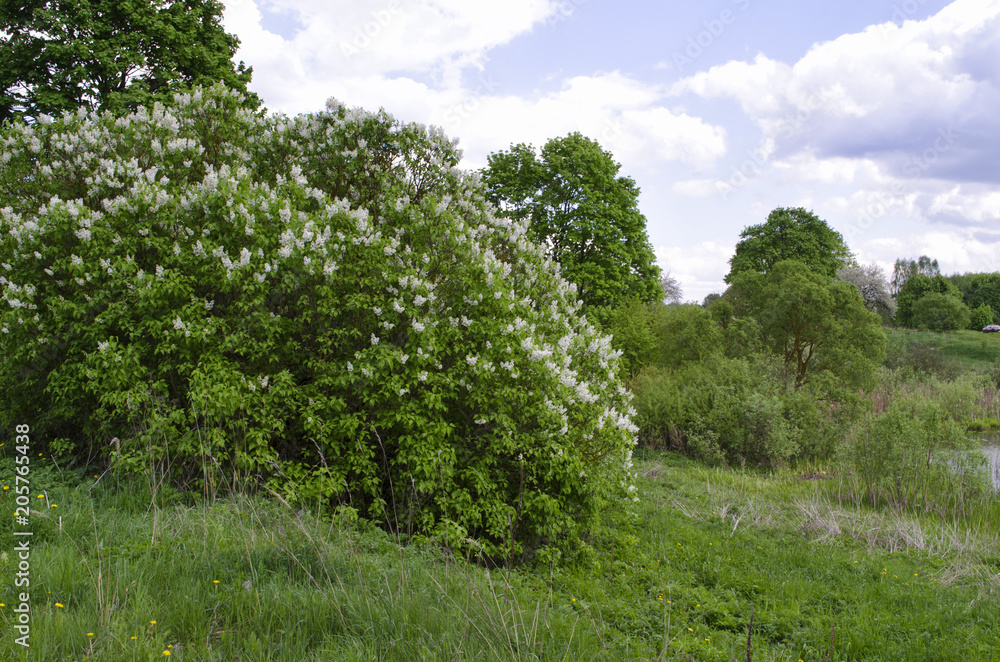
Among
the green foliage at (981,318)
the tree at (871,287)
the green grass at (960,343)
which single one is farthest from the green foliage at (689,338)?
the green foliage at (981,318)

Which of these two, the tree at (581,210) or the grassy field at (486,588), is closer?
the grassy field at (486,588)

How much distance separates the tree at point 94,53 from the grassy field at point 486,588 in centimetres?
1352

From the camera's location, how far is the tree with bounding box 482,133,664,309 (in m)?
19.4

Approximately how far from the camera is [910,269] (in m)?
77.2

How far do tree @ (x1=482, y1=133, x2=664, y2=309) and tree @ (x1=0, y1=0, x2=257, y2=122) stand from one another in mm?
9533

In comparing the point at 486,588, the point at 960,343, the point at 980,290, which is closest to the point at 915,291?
the point at 960,343

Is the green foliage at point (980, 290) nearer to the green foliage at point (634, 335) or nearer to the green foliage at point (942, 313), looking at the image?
the green foliage at point (942, 313)

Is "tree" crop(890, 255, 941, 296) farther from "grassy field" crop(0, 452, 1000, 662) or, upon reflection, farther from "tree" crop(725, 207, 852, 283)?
"grassy field" crop(0, 452, 1000, 662)

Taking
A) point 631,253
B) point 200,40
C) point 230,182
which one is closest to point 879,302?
point 631,253

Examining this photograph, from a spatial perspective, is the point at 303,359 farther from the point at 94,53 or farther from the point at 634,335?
the point at 634,335

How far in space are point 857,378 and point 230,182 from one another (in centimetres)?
1634

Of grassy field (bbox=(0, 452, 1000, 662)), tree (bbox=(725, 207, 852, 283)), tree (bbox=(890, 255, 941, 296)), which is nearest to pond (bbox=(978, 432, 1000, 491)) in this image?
grassy field (bbox=(0, 452, 1000, 662))

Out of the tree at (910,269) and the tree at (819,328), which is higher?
the tree at (910,269)

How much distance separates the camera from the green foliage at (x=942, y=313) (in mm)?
43844
